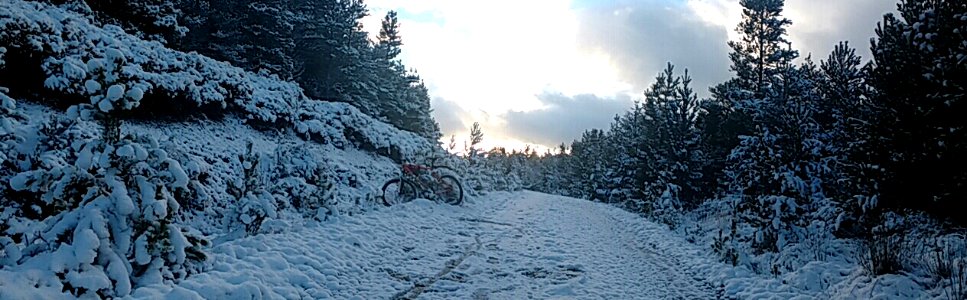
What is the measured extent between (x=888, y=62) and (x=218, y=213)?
13001 millimetres

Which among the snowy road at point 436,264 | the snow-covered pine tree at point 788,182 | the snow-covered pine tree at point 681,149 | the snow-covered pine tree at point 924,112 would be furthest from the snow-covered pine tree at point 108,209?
the snow-covered pine tree at point 681,149

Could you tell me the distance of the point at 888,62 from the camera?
10.2m

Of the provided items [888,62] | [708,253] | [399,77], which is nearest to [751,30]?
[888,62]

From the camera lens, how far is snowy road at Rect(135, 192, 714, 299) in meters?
5.87

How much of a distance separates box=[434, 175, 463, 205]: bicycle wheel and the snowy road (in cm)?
349

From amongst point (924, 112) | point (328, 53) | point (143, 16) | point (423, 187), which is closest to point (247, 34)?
point (328, 53)

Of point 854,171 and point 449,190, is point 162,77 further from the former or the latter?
point 854,171

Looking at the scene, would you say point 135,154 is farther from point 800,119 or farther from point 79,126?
point 800,119

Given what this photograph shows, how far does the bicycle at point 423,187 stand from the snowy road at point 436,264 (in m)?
2.53

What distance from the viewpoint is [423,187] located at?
48.8 feet

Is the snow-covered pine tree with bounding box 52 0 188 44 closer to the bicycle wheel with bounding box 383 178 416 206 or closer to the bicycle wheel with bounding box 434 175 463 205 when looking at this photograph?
the bicycle wheel with bounding box 383 178 416 206

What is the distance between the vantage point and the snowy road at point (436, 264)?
231 inches

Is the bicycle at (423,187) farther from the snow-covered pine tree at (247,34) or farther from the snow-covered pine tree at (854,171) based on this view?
the snow-covered pine tree at (247,34)

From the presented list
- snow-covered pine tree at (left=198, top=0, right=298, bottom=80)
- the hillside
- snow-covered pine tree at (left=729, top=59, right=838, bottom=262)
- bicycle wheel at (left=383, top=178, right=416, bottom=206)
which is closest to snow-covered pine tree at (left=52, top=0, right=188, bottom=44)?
snow-covered pine tree at (left=198, top=0, right=298, bottom=80)
